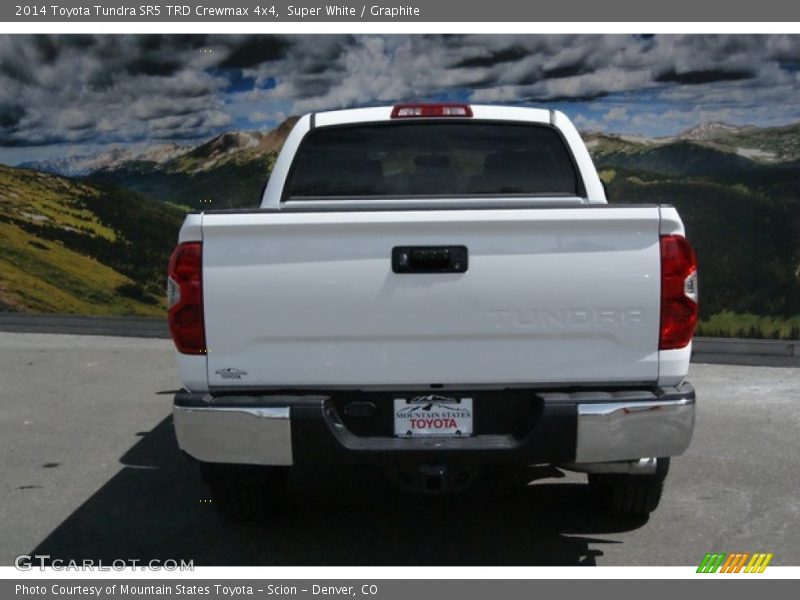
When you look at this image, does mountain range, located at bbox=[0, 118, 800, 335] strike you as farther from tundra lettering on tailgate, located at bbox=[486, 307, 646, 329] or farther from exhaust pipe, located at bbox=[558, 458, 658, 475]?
tundra lettering on tailgate, located at bbox=[486, 307, 646, 329]

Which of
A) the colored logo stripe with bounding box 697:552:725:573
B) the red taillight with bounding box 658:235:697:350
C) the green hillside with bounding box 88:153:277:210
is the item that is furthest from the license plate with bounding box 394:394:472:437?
the green hillside with bounding box 88:153:277:210

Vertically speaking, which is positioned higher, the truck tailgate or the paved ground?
the truck tailgate

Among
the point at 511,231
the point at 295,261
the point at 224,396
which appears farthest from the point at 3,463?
the point at 511,231

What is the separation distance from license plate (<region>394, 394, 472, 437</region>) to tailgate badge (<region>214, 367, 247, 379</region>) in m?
0.61

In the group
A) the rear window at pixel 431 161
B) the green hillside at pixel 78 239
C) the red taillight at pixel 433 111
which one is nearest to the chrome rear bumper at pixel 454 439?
the rear window at pixel 431 161

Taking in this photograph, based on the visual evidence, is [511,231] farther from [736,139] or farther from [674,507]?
[736,139]

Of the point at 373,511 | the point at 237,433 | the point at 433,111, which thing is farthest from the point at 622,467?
the point at 433,111

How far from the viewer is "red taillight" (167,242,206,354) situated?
380 cm

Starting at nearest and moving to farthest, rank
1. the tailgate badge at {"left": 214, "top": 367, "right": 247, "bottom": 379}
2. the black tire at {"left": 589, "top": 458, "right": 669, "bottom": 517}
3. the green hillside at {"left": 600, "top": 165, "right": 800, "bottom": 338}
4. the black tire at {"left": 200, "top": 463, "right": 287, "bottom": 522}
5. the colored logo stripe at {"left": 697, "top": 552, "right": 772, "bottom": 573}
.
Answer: the tailgate badge at {"left": 214, "top": 367, "right": 247, "bottom": 379}
the colored logo stripe at {"left": 697, "top": 552, "right": 772, "bottom": 573}
the black tire at {"left": 200, "top": 463, "right": 287, "bottom": 522}
the black tire at {"left": 589, "top": 458, "right": 669, "bottom": 517}
the green hillside at {"left": 600, "top": 165, "right": 800, "bottom": 338}

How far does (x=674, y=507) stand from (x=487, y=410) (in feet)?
5.56

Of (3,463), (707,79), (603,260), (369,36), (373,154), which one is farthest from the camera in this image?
(369,36)

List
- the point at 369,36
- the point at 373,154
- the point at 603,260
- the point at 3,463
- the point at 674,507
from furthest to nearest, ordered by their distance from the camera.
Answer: the point at 369,36, the point at 3,463, the point at 373,154, the point at 674,507, the point at 603,260

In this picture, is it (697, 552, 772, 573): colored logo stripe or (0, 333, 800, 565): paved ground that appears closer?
(697, 552, 772, 573): colored logo stripe

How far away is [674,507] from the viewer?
16.6ft
